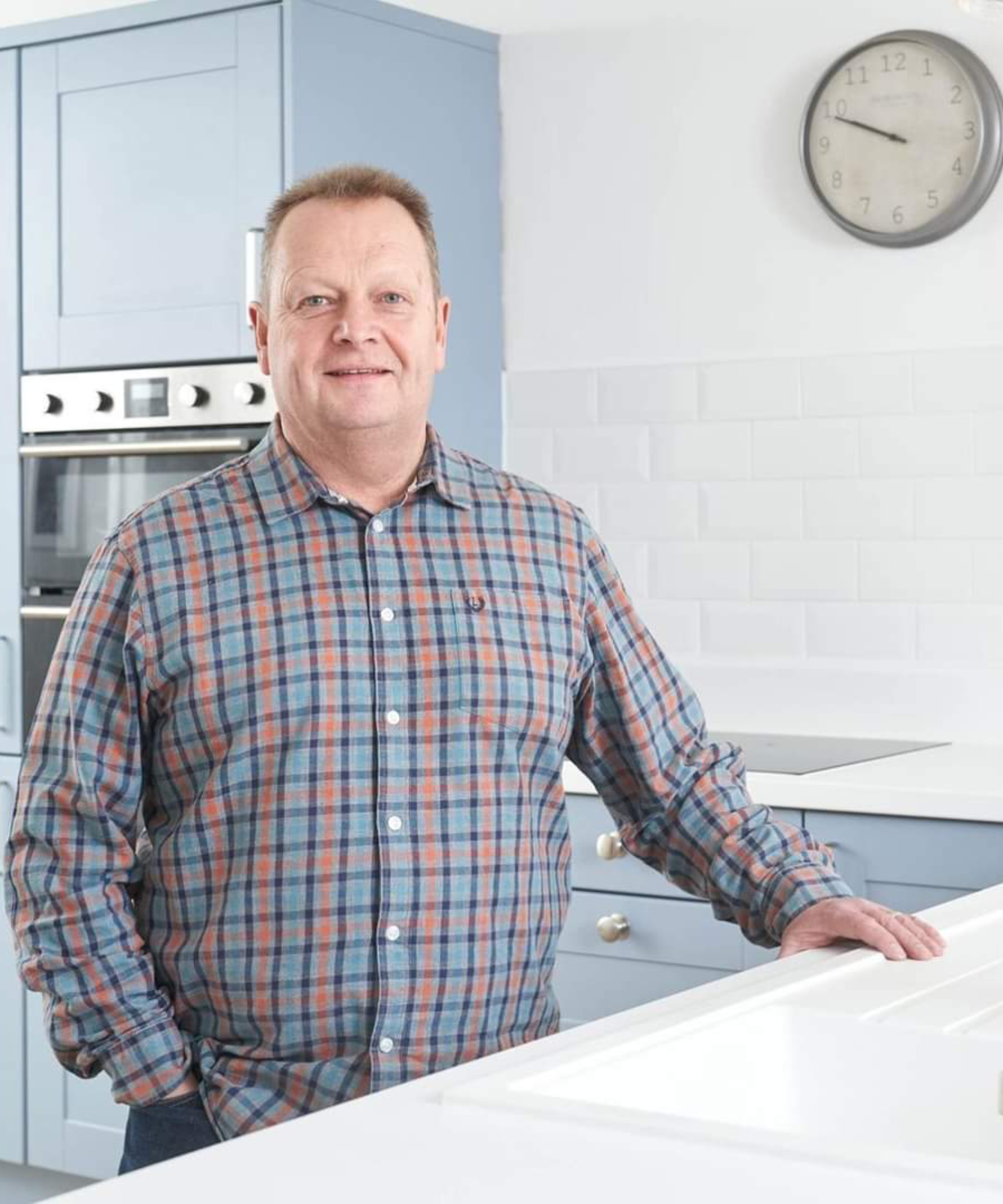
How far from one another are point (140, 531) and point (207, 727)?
0.67ft

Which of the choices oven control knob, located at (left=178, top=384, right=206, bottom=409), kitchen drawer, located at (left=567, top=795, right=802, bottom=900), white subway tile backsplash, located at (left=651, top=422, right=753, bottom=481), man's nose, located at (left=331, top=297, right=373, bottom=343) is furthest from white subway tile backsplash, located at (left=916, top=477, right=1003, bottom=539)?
man's nose, located at (left=331, top=297, right=373, bottom=343)

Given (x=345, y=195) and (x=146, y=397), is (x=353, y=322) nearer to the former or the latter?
(x=345, y=195)

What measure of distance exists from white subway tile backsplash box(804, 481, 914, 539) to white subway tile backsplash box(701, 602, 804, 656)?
157mm

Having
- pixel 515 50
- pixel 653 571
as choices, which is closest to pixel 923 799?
pixel 653 571

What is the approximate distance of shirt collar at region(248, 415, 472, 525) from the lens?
189 cm

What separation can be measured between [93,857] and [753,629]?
6.79 feet

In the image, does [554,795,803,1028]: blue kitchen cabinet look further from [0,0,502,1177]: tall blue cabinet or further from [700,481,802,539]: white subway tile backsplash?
[0,0,502,1177]: tall blue cabinet

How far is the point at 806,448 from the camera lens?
143 inches

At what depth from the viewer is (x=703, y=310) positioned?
3.76m

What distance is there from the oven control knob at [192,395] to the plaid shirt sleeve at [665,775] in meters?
1.64

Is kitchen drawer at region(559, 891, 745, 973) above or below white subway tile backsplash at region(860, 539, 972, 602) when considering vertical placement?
below

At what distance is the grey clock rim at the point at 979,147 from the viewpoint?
11.2 feet

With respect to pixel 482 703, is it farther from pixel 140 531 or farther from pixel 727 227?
pixel 727 227

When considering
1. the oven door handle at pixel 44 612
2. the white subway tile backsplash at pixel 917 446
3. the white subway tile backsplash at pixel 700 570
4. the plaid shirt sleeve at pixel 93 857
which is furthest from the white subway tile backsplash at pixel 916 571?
the plaid shirt sleeve at pixel 93 857
